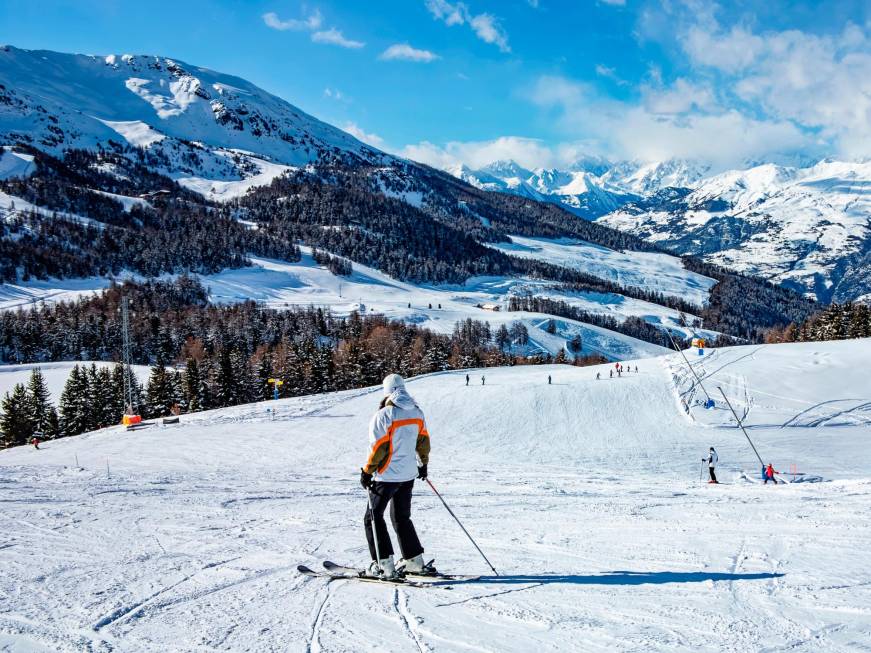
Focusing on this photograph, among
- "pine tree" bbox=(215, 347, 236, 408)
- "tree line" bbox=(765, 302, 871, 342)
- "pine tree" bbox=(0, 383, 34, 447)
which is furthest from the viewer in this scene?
"tree line" bbox=(765, 302, 871, 342)

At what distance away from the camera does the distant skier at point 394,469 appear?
21.0 ft

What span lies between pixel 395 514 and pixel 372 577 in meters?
0.82

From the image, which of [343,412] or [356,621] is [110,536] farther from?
[343,412]

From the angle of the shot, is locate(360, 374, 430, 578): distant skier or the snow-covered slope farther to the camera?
the snow-covered slope

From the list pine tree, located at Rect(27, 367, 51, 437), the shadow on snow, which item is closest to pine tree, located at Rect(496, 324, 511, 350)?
pine tree, located at Rect(27, 367, 51, 437)

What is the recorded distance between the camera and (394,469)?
6461 millimetres

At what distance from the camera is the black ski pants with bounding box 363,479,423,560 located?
21.5 ft

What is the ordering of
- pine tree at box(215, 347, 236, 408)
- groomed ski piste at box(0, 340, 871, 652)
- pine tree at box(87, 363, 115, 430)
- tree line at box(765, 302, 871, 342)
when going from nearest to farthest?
groomed ski piste at box(0, 340, 871, 652) → pine tree at box(87, 363, 115, 430) → pine tree at box(215, 347, 236, 408) → tree line at box(765, 302, 871, 342)

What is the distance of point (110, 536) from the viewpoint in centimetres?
875

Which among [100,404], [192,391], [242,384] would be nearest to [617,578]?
[192,391]

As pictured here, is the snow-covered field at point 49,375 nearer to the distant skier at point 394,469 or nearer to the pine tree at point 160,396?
the pine tree at point 160,396

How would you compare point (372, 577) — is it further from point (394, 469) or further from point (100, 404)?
point (100, 404)

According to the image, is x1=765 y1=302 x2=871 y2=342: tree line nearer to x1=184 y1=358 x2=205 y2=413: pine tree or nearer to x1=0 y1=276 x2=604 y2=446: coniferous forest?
x1=0 y1=276 x2=604 y2=446: coniferous forest

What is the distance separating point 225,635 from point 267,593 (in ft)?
3.72
